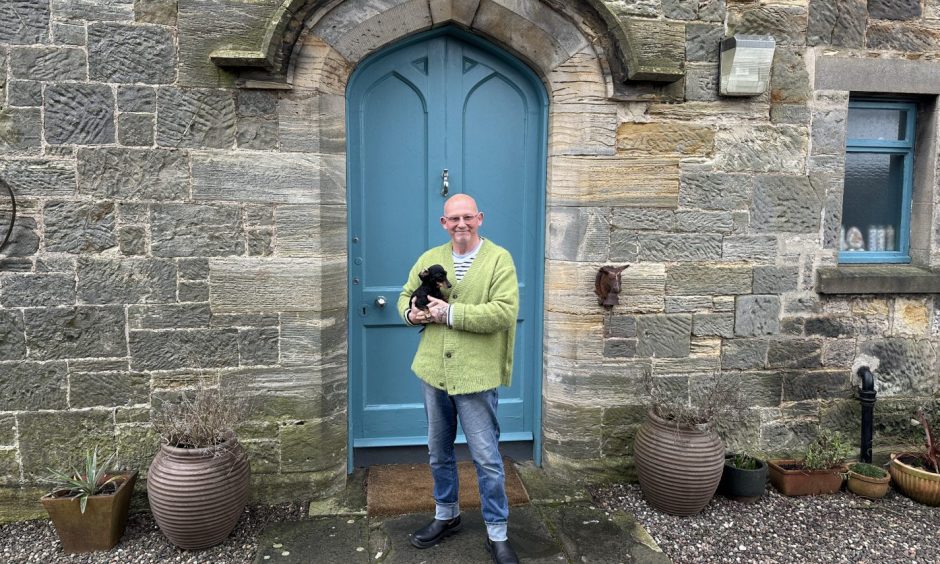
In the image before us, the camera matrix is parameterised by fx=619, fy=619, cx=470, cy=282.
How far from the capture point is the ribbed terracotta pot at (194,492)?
115 inches

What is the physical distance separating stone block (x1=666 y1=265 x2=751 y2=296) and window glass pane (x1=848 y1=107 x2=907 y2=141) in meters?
1.28

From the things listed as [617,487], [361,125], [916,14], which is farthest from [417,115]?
[916,14]

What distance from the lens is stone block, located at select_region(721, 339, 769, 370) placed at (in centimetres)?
380

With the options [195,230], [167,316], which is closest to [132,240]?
[195,230]

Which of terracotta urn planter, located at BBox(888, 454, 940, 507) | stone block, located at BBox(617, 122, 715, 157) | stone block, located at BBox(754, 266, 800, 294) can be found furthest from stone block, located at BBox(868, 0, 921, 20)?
terracotta urn planter, located at BBox(888, 454, 940, 507)

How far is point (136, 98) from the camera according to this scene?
3.19m

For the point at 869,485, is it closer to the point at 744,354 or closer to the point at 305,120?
the point at 744,354

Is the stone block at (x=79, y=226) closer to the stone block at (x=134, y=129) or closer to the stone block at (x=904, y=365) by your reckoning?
the stone block at (x=134, y=129)

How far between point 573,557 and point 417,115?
2.57 m

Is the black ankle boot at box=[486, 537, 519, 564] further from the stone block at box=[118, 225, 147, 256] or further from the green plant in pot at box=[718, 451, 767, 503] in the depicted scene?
the stone block at box=[118, 225, 147, 256]

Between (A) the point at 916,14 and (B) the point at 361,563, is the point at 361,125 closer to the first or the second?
(B) the point at 361,563

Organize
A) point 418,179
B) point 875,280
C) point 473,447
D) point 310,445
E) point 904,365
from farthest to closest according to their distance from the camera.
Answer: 1. point 904,365
2. point 875,280
3. point 418,179
4. point 310,445
5. point 473,447

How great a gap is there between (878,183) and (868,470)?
73.7 inches

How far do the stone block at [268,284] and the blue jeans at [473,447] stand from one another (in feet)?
3.04
